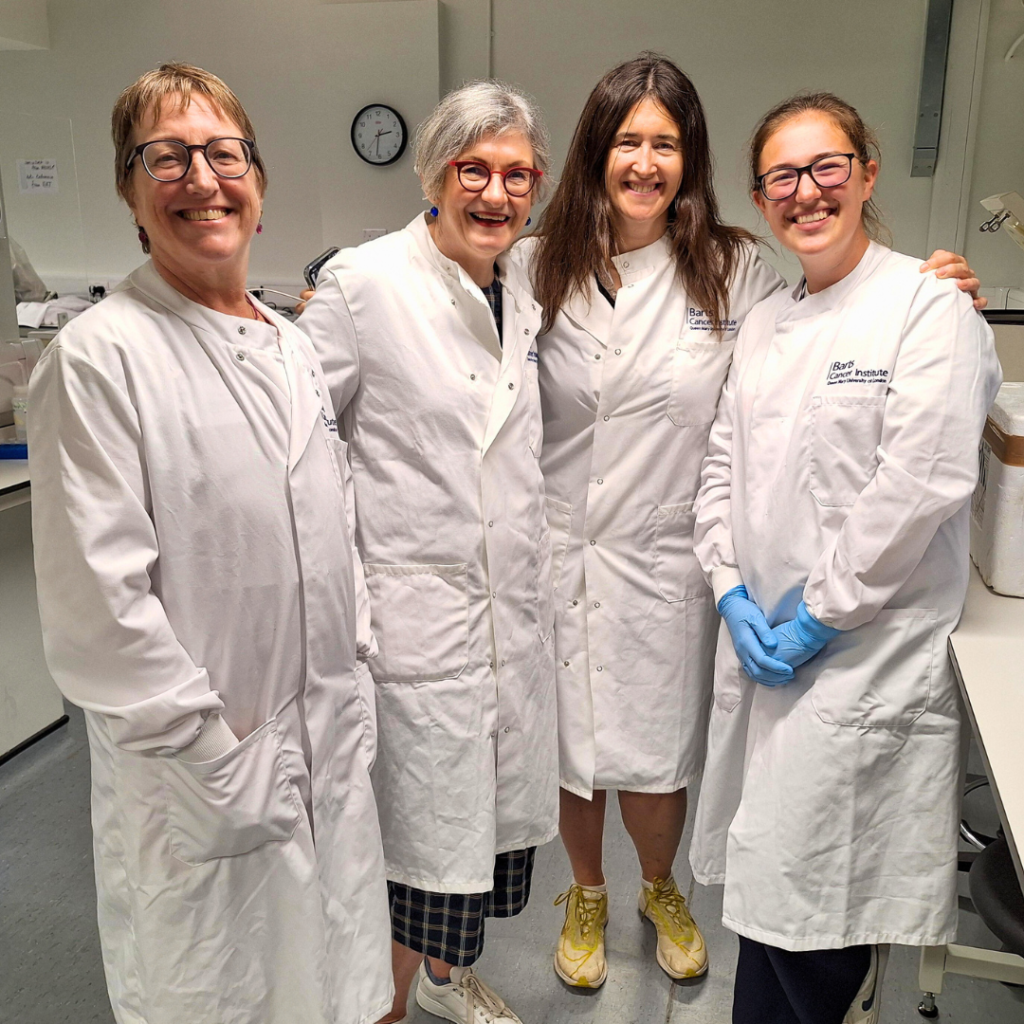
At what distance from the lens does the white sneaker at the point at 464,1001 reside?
67.5 inches

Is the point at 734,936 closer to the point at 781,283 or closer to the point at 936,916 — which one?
the point at 936,916

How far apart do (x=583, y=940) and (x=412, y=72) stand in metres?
3.71

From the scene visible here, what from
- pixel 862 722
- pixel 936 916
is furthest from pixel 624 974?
pixel 862 722

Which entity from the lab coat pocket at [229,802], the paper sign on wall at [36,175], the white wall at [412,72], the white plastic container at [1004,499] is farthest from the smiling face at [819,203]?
the paper sign on wall at [36,175]

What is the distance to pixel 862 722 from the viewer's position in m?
1.37

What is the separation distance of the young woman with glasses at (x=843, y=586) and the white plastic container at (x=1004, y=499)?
0.49ft

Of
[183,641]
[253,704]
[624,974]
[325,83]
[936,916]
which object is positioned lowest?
[624,974]

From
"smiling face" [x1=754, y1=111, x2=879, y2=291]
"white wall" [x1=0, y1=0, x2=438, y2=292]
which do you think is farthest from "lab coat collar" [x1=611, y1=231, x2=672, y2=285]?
"white wall" [x1=0, y1=0, x2=438, y2=292]

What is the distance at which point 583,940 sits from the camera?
6.17 ft

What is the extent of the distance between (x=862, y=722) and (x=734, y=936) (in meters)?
0.85

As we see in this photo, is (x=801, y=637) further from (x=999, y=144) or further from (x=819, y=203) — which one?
(x=999, y=144)

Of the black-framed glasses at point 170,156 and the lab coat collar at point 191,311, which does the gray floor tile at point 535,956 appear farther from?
the black-framed glasses at point 170,156

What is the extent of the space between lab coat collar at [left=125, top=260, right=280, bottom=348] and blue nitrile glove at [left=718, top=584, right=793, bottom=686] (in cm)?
85

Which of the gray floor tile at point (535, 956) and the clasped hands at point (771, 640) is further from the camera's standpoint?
the gray floor tile at point (535, 956)
